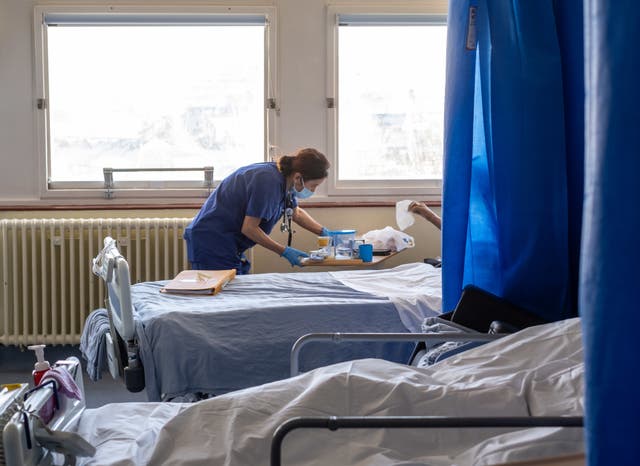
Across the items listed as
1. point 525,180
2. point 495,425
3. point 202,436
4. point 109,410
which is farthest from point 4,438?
point 525,180

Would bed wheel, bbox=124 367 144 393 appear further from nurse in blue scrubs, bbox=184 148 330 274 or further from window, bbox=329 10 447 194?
window, bbox=329 10 447 194

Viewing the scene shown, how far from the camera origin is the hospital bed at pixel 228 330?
275 centimetres

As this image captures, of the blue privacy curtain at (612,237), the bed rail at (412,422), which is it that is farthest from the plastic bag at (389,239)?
the blue privacy curtain at (612,237)

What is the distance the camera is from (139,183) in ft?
15.1

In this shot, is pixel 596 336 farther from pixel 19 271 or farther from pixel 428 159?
pixel 19 271

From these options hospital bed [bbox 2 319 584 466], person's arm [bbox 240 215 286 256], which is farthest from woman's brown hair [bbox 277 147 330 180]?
hospital bed [bbox 2 319 584 466]

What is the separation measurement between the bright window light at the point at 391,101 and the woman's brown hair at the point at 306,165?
29.9 inches

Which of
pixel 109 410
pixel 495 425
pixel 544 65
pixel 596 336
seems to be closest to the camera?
Result: pixel 596 336

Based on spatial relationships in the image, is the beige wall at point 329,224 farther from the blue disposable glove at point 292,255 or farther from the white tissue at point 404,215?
the blue disposable glove at point 292,255

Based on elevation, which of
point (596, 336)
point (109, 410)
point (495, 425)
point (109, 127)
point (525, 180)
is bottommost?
point (109, 410)

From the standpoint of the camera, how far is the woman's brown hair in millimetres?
3828

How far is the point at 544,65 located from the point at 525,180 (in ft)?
1.04

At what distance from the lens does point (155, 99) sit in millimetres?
4594

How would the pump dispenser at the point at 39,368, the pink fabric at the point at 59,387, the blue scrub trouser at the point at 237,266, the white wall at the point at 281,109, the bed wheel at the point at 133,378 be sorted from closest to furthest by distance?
the pink fabric at the point at 59,387
the pump dispenser at the point at 39,368
the bed wheel at the point at 133,378
the blue scrub trouser at the point at 237,266
the white wall at the point at 281,109
